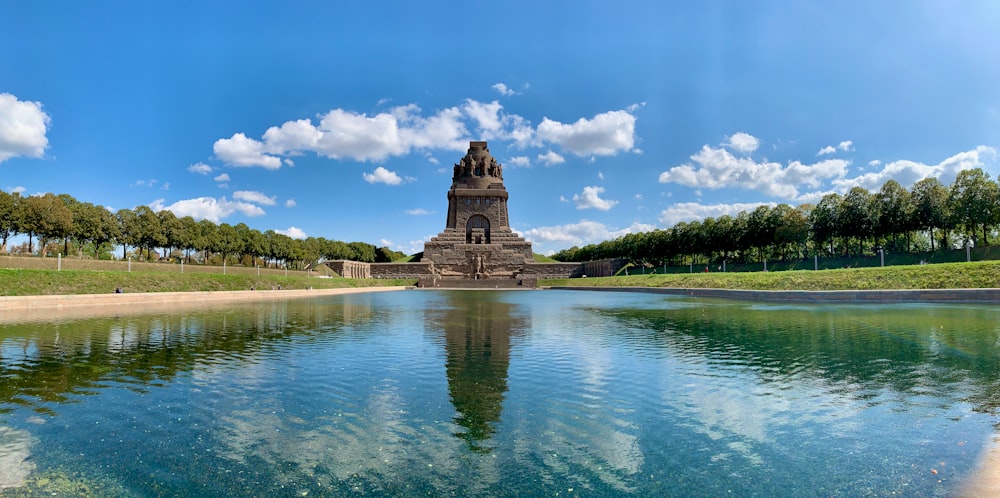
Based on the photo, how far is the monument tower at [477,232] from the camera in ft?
245

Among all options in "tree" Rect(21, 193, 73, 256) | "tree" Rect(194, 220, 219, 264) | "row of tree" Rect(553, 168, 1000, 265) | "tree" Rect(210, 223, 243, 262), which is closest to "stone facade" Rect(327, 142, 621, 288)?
"row of tree" Rect(553, 168, 1000, 265)

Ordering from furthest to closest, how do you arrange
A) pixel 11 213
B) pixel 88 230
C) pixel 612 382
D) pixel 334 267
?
pixel 334 267
pixel 88 230
pixel 11 213
pixel 612 382

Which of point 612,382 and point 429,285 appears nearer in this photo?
point 612,382

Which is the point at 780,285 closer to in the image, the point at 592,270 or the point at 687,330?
the point at 687,330

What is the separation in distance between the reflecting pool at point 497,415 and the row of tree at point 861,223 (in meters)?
41.6

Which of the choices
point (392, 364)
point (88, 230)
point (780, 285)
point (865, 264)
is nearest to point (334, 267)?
point (88, 230)

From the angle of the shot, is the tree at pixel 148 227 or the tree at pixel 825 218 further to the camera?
the tree at pixel 148 227

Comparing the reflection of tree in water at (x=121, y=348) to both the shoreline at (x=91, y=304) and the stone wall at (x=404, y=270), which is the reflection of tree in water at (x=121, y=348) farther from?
the stone wall at (x=404, y=270)

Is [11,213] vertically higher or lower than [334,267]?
higher

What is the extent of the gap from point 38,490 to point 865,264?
58459mm

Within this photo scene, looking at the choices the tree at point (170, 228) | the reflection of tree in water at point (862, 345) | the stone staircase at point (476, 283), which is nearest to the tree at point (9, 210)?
the tree at point (170, 228)

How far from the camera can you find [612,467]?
5.43m

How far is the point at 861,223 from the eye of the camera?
5172 cm

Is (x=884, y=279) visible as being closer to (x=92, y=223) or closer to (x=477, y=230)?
(x=477, y=230)
